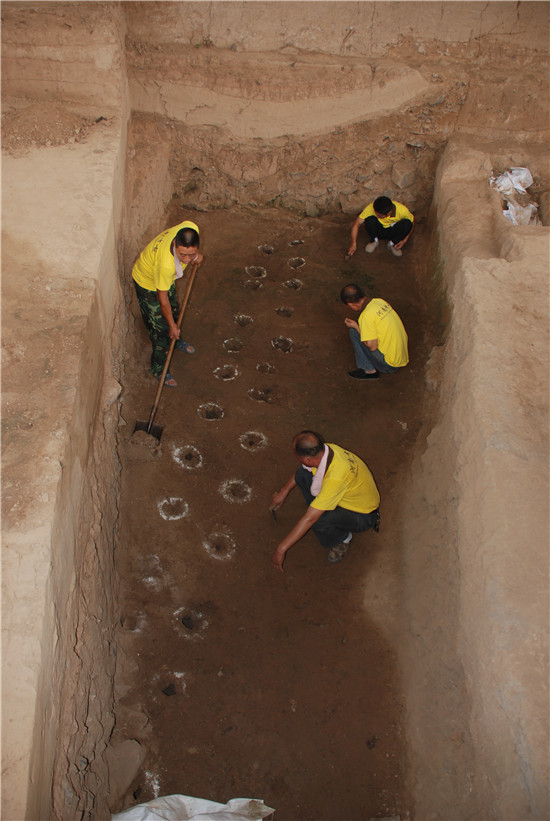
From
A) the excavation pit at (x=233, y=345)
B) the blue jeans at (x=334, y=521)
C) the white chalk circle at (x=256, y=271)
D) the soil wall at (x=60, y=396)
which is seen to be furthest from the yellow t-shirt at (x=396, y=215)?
the blue jeans at (x=334, y=521)

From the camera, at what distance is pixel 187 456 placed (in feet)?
15.7

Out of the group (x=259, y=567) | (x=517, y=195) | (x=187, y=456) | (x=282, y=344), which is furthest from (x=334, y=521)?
(x=517, y=195)

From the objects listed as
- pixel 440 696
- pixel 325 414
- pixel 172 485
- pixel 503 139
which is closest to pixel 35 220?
pixel 172 485

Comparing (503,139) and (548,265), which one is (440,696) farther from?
(503,139)

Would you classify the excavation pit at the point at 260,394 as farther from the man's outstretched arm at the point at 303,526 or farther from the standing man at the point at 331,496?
the man's outstretched arm at the point at 303,526

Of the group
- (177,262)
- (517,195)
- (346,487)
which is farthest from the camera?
(517,195)

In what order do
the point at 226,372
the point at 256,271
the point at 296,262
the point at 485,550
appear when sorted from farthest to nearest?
the point at 296,262
the point at 256,271
the point at 226,372
the point at 485,550

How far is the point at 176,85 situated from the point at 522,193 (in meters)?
3.63

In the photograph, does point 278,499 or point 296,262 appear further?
point 296,262

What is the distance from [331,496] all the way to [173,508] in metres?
1.39

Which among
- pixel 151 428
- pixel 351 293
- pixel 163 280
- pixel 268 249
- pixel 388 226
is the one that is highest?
pixel 388 226

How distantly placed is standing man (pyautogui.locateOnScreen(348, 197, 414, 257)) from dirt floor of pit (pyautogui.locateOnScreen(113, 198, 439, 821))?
0.25m

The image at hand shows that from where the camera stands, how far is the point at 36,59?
511 centimetres

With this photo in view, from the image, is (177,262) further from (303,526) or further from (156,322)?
(303,526)
